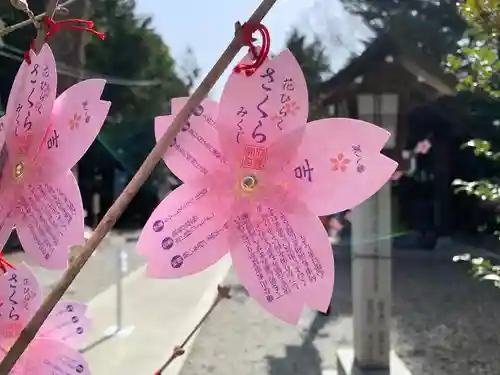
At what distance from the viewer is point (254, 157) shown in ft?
1.11

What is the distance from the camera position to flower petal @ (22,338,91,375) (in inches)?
16.3

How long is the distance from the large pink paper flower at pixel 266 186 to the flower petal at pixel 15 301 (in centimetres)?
13

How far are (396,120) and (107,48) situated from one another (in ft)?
9.96

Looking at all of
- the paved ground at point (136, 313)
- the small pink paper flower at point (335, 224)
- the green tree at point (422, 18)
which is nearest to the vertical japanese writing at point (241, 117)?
the small pink paper flower at point (335, 224)

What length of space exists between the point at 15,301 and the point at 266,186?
0.21 meters

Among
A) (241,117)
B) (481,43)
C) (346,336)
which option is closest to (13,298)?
(241,117)

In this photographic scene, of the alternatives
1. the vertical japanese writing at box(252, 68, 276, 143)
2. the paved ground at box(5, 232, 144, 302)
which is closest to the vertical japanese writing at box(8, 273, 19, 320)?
the vertical japanese writing at box(252, 68, 276, 143)

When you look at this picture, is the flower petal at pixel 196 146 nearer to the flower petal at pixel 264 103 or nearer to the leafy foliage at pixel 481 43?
the flower petal at pixel 264 103

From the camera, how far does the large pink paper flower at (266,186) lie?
1.08 ft

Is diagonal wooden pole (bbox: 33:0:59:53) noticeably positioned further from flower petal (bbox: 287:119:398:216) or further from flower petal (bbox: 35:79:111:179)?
flower petal (bbox: 287:119:398:216)

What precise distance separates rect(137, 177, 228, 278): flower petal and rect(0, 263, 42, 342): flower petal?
127mm

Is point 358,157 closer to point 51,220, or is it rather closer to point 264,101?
point 264,101

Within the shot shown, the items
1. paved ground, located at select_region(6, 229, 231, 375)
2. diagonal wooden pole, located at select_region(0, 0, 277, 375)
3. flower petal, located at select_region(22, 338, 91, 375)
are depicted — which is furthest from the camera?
paved ground, located at select_region(6, 229, 231, 375)

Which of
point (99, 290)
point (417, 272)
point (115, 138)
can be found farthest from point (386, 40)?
point (115, 138)
